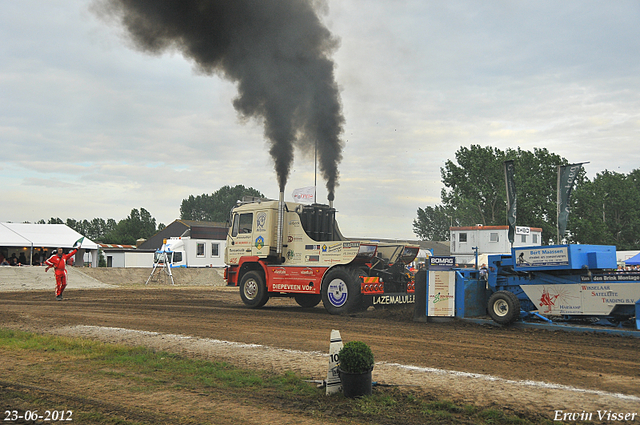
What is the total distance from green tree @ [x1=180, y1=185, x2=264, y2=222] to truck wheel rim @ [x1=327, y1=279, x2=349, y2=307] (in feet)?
378

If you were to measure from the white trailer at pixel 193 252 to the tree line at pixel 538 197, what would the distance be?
29.0 meters

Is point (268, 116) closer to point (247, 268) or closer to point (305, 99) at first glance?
point (305, 99)

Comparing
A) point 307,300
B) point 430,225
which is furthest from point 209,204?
point 307,300

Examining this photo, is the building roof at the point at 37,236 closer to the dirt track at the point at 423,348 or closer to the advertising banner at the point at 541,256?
the dirt track at the point at 423,348

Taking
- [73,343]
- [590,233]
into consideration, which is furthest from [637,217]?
[73,343]

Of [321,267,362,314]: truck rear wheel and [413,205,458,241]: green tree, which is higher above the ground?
[413,205,458,241]: green tree

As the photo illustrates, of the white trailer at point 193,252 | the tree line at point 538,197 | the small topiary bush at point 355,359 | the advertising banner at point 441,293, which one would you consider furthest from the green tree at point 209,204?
the small topiary bush at point 355,359

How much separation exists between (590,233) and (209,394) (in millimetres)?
53771

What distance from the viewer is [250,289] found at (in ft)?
53.1

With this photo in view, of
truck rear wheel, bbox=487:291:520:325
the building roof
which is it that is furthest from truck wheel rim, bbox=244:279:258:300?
the building roof

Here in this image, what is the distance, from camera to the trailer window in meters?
16.2

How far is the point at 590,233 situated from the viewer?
51.7 metres

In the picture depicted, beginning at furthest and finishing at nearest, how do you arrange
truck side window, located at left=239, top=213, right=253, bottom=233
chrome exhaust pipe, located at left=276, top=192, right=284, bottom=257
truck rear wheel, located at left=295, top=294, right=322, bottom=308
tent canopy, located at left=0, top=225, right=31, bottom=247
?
tent canopy, located at left=0, top=225, right=31, bottom=247 → truck rear wheel, located at left=295, top=294, right=322, bottom=308 → truck side window, located at left=239, top=213, right=253, bottom=233 → chrome exhaust pipe, located at left=276, top=192, right=284, bottom=257

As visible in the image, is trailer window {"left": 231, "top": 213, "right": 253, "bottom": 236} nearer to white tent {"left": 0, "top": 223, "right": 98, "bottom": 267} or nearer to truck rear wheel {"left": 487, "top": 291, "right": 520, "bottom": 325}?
truck rear wheel {"left": 487, "top": 291, "right": 520, "bottom": 325}
